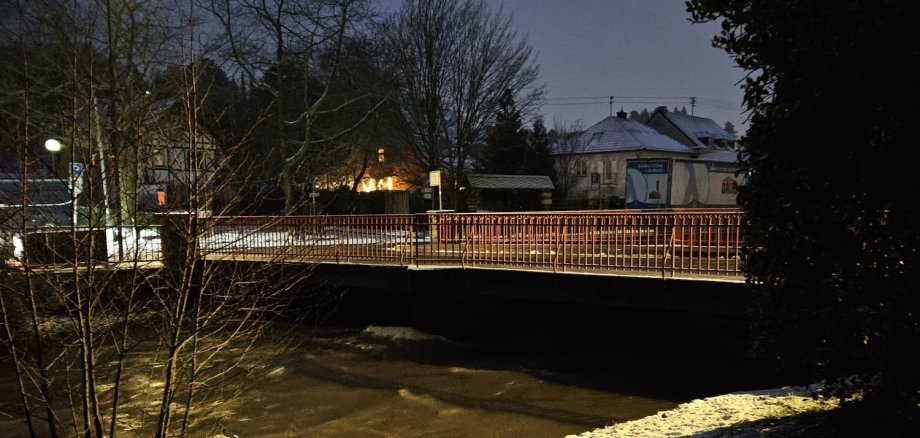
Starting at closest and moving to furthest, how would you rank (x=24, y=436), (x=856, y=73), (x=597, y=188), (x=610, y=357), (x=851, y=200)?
(x=856, y=73) < (x=851, y=200) < (x=24, y=436) < (x=610, y=357) < (x=597, y=188)

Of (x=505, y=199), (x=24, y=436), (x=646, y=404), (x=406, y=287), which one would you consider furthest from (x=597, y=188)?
(x=24, y=436)

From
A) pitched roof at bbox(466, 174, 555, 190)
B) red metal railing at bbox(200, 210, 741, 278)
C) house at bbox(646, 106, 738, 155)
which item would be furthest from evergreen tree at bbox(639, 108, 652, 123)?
red metal railing at bbox(200, 210, 741, 278)

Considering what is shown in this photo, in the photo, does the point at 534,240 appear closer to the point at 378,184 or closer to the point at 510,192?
the point at 510,192

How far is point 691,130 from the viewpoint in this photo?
193 feet

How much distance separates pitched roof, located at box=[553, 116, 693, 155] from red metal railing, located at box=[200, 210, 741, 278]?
38.5m

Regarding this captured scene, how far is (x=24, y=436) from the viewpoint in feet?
23.4

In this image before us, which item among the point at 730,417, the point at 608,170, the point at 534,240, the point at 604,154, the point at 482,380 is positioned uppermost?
the point at 604,154

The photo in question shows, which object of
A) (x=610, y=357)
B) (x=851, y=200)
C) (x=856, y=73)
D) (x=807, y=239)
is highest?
(x=856, y=73)

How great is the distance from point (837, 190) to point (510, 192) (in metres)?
37.8

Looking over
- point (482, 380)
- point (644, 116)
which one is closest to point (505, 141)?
point (482, 380)

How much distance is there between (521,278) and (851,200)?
299 inches

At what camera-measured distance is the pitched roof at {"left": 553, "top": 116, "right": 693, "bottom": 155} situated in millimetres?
49469

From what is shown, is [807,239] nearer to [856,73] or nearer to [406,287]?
[856,73]

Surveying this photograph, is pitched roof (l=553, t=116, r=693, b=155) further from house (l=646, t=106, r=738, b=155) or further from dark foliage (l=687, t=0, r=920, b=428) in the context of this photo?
dark foliage (l=687, t=0, r=920, b=428)
